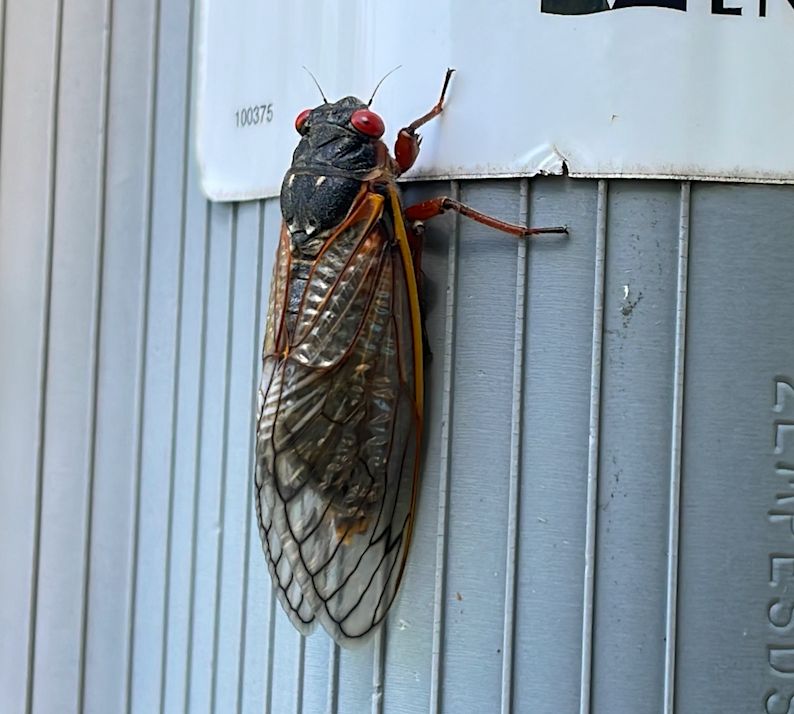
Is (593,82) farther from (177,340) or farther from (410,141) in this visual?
(177,340)

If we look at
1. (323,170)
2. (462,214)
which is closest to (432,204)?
(462,214)

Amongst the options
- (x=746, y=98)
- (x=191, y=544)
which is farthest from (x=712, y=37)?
(x=191, y=544)

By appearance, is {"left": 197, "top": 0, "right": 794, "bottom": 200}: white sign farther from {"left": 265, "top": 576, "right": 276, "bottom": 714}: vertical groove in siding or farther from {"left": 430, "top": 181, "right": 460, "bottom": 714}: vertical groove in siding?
{"left": 265, "top": 576, "right": 276, "bottom": 714}: vertical groove in siding

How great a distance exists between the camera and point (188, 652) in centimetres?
110

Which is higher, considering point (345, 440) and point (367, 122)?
point (367, 122)

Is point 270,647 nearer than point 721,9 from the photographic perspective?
No

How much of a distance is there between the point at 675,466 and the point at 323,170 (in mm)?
434

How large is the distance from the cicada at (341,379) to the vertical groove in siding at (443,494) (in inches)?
1.2

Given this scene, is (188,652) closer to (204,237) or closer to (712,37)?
(204,237)

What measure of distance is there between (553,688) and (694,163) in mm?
438

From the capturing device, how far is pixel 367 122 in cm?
90

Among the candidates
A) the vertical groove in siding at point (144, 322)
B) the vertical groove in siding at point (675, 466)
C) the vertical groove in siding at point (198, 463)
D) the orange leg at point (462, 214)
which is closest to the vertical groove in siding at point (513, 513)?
the orange leg at point (462, 214)

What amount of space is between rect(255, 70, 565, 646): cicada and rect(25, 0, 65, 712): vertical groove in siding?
0.42m

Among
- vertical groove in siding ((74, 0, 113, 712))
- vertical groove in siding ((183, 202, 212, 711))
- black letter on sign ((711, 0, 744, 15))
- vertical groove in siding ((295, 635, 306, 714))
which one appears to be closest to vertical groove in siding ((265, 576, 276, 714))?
vertical groove in siding ((295, 635, 306, 714))
